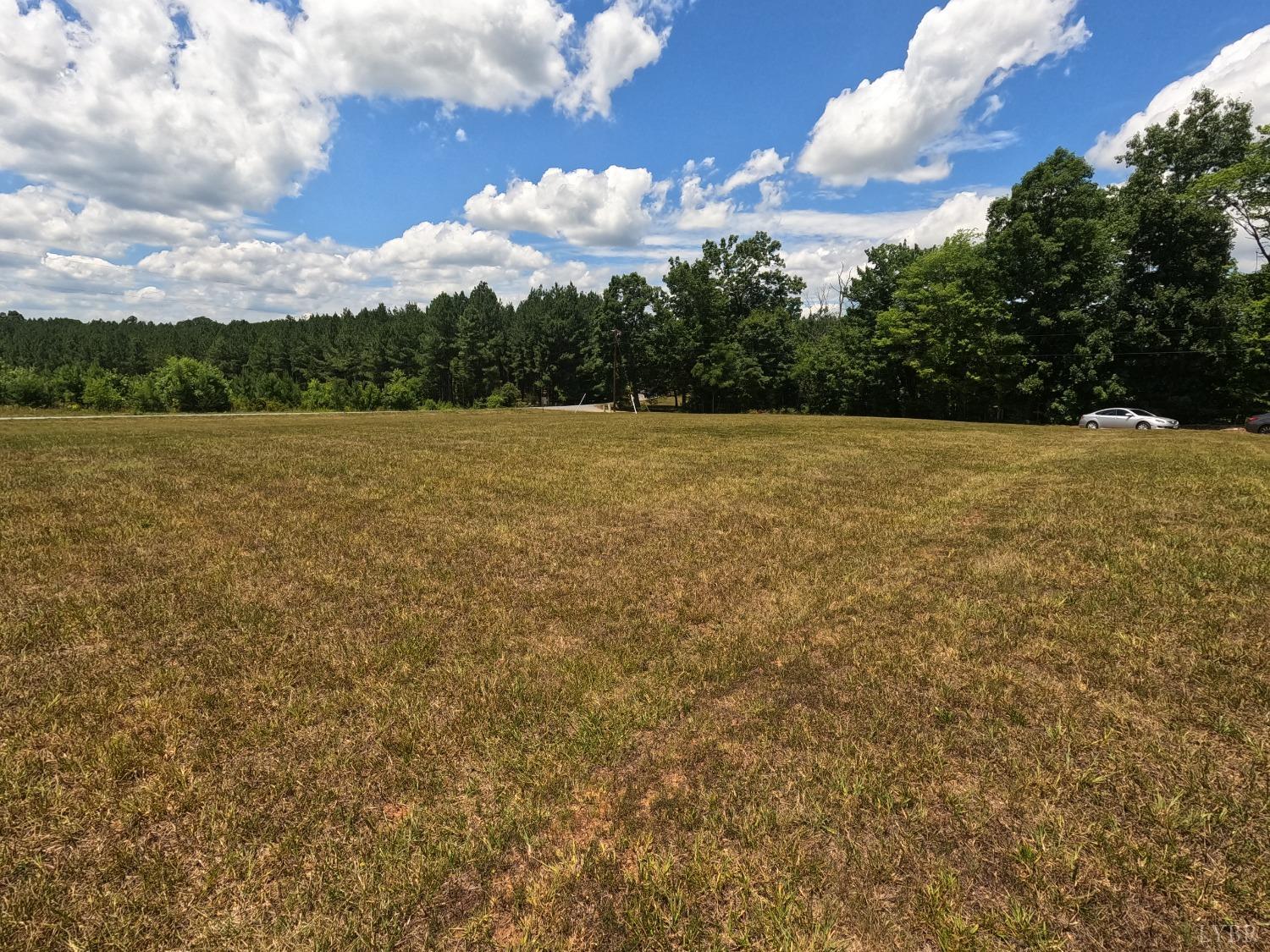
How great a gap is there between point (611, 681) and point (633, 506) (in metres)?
6.57

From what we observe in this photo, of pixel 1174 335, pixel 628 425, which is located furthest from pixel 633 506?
pixel 1174 335

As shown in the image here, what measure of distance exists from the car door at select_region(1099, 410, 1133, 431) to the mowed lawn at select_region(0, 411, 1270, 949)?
99.4ft

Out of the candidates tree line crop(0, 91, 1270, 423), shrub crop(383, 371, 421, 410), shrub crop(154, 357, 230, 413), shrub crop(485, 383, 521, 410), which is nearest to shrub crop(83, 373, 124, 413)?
tree line crop(0, 91, 1270, 423)

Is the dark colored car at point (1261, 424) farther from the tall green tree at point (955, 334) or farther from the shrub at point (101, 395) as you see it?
the shrub at point (101, 395)

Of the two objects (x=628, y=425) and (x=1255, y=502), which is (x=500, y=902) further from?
(x=628, y=425)

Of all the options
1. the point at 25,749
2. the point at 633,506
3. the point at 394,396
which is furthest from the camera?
the point at 394,396

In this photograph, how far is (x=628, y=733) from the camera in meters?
4.37

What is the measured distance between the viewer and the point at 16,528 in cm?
837

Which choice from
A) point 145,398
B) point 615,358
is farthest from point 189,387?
point 615,358

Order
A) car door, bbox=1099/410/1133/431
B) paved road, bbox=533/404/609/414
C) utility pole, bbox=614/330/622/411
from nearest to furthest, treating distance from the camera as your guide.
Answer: car door, bbox=1099/410/1133/431
paved road, bbox=533/404/609/414
utility pole, bbox=614/330/622/411

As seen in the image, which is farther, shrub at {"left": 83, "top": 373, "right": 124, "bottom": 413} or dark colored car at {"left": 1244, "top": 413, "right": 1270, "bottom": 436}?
shrub at {"left": 83, "top": 373, "right": 124, "bottom": 413}

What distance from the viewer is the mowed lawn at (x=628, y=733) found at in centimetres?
287

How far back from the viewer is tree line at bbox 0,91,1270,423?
127 feet

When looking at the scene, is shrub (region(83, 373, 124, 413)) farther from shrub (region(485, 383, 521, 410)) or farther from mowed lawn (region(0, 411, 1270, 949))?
mowed lawn (region(0, 411, 1270, 949))
